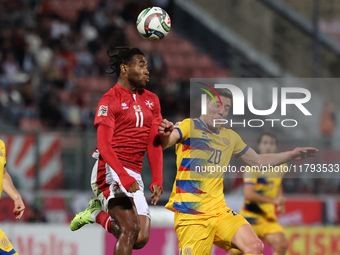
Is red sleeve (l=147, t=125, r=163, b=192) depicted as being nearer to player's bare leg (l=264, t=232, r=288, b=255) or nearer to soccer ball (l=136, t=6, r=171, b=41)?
soccer ball (l=136, t=6, r=171, b=41)

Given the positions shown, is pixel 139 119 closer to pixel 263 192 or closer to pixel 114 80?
pixel 263 192

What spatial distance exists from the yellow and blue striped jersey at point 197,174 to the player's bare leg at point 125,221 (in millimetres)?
428

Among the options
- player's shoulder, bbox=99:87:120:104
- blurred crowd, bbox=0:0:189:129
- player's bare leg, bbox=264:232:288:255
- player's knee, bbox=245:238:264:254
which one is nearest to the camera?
player's knee, bbox=245:238:264:254

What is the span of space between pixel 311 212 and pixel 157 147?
15.6 feet

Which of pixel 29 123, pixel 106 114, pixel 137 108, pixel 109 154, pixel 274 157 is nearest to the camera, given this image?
pixel 109 154

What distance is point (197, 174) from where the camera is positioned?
5215 millimetres

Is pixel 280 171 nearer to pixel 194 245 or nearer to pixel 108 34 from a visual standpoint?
pixel 194 245

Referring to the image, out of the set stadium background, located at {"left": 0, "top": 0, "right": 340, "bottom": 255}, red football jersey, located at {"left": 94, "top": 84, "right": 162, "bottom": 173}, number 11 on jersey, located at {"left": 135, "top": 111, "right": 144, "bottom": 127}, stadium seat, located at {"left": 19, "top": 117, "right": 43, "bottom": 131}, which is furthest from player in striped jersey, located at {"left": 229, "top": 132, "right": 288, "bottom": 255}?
stadium seat, located at {"left": 19, "top": 117, "right": 43, "bottom": 131}

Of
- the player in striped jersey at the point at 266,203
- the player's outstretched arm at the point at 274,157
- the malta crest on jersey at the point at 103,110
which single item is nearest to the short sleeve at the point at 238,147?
the player's outstretched arm at the point at 274,157

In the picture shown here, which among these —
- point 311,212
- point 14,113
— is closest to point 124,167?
point 311,212

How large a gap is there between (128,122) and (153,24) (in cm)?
118

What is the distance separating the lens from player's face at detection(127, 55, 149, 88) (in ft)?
17.3

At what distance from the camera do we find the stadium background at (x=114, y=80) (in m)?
8.70

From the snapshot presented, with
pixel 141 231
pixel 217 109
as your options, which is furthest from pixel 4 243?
pixel 217 109
